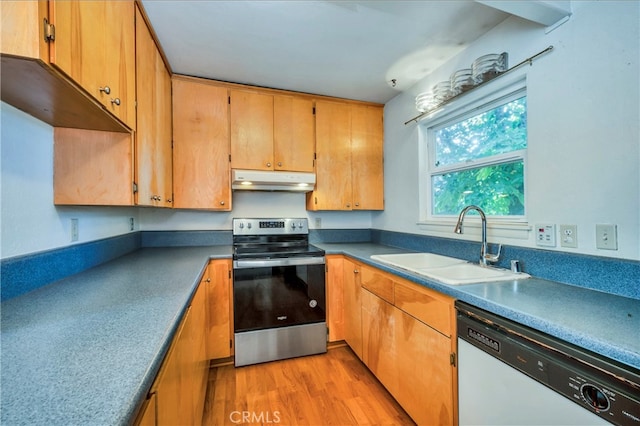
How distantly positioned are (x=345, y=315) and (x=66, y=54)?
7.53ft

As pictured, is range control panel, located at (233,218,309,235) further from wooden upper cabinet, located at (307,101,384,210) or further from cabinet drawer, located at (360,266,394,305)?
cabinet drawer, located at (360,266,394,305)

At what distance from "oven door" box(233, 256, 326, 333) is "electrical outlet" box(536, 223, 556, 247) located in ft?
4.80

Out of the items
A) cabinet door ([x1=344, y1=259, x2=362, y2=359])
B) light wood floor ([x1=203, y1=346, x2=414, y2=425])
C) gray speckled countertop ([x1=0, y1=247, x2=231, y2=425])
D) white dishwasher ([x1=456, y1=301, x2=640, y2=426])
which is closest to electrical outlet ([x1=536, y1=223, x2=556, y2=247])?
white dishwasher ([x1=456, y1=301, x2=640, y2=426])

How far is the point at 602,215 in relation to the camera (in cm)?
111

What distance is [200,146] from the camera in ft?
7.32

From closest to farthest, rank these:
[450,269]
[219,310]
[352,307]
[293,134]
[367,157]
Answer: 1. [450,269]
2. [219,310]
3. [352,307]
4. [293,134]
5. [367,157]

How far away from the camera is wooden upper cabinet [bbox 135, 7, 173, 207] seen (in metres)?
1.39

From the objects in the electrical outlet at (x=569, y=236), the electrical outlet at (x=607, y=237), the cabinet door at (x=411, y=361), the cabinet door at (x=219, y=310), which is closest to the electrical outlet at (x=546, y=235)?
Answer: the electrical outlet at (x=569, y=236)

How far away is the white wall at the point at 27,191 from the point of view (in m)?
0.96

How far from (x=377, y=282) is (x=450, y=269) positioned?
0.46m

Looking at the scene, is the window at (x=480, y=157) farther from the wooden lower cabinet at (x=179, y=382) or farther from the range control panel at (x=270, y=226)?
the wooden lower cabinet at (x=179, y=382)

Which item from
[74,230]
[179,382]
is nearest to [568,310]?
[179,382]

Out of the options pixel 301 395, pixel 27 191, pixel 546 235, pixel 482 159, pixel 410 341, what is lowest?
pixel 301 395

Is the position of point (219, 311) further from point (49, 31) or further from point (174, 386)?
point (49, 31)
